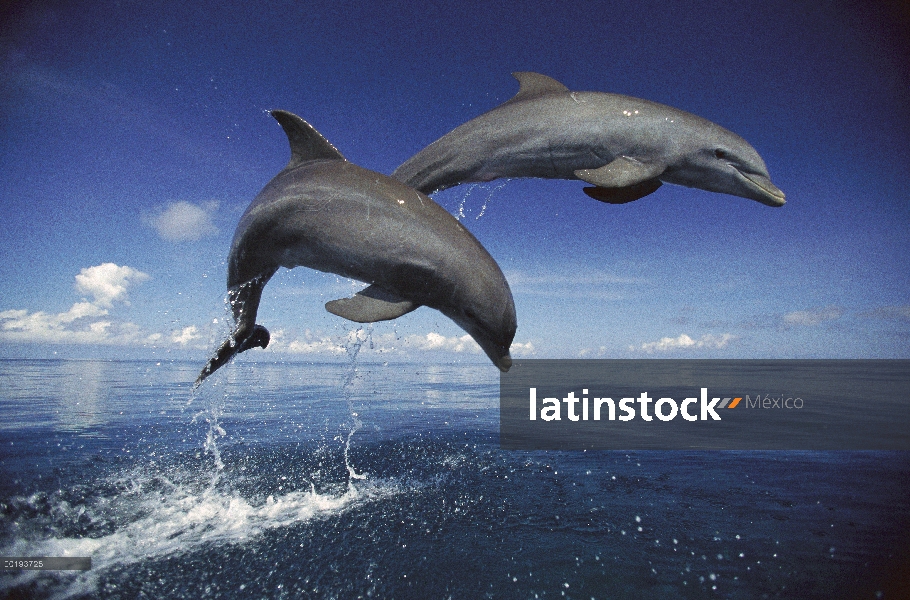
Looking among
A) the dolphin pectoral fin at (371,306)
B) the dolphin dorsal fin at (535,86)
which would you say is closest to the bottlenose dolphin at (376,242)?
the dolphin pectoral fin at (371,306)

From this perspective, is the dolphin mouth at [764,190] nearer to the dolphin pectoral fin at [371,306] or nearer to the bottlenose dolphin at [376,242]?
the bottlenose dolphin at [376,242]

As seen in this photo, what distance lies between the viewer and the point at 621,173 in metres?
4.61

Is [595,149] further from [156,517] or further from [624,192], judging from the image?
[156,517]

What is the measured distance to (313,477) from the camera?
452 inches

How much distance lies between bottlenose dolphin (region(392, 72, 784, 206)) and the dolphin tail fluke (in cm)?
285

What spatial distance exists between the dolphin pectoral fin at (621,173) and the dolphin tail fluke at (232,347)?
14.1 ft

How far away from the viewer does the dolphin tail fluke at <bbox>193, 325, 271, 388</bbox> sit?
20.3ft

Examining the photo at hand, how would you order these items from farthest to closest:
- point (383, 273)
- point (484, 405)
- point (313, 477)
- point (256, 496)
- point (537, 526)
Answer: point (484, 405) → point (313, 477) → point (256, 496) → point (537, 526) → point (383, 273)

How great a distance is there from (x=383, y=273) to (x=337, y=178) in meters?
1.01

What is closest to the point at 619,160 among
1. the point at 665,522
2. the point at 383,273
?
the point at 383,273

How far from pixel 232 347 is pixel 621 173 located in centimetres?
486

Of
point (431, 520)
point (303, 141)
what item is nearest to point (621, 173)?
point (303, 141)

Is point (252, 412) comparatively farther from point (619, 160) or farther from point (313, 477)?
point (619, 160)

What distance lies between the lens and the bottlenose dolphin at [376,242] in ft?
14.1
